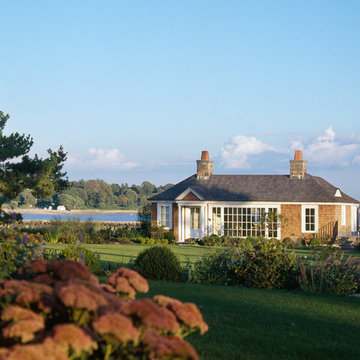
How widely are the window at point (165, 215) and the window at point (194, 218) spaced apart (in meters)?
1.40

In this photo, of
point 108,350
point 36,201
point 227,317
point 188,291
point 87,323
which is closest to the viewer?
point 108,350

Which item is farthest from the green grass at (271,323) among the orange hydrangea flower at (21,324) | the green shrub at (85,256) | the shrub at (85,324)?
the orange hydrangea flower at (21,324)

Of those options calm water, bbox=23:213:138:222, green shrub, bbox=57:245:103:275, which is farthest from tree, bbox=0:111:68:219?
green shrub, bbox=57:245:103:275

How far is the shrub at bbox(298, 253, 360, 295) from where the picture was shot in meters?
11.7

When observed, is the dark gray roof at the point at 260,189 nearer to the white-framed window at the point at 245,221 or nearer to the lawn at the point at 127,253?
the white-framed window at the point at 245,221

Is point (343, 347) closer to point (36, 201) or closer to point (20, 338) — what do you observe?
point (20, 338)

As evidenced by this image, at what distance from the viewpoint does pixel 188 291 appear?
1075 centimetres

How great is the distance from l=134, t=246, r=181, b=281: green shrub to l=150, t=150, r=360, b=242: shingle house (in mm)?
18884

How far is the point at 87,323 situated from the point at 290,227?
1136 inches

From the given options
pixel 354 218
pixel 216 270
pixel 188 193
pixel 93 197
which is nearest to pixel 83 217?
pixel 188 193

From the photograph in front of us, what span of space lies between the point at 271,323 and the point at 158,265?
5101 mm

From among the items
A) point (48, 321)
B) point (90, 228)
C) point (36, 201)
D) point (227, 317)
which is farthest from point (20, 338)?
point (36, 201)

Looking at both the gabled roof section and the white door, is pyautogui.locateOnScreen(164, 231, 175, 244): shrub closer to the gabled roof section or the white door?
the gabled roof section

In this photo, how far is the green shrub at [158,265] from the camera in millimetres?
12805
